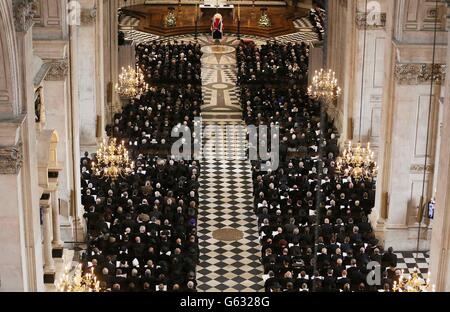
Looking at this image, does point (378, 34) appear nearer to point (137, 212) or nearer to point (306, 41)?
point (137, 212)

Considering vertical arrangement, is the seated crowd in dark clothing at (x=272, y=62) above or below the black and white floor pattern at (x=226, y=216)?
above

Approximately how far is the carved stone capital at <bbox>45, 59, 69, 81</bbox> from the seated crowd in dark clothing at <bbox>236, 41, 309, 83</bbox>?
654 inches

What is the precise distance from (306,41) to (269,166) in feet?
61.5

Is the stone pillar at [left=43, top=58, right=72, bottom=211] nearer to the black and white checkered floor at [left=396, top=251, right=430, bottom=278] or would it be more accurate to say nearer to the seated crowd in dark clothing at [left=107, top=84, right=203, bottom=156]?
the seated crowd in dark clothing at [left=107, top=84, right=203, bottom=156]

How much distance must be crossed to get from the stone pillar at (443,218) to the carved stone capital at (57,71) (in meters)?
10.4

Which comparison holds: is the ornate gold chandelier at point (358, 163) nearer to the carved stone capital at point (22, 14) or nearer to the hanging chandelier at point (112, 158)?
the hanging chandelier at point (112, 158)

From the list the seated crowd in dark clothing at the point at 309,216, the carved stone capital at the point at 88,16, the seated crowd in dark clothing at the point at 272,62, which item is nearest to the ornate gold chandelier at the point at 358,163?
the seated crowd in dark clothing at the point at 309,216

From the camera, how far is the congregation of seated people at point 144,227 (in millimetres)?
23578

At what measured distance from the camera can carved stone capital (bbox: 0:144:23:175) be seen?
1859 centimetres

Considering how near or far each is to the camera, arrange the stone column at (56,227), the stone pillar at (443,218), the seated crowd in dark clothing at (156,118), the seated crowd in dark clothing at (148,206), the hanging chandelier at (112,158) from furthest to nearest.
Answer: the seated crowd in dark clothing at (156,118) → the hanging chandelier at (112,158) → the stone column at (56,227) → the seated crowd in dark clothing at (148,206) → the stone pillar at (443,218)

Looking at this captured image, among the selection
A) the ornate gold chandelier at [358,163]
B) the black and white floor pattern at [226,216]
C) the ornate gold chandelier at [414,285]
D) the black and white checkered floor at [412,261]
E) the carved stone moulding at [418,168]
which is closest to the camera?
the ornate gold chandelier at [414,285]

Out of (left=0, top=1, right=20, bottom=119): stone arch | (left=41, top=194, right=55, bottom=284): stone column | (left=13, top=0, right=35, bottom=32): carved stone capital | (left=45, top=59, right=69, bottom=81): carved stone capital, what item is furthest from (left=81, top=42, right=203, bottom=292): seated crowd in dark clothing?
(left=13, top=0, right=35, bottom=32): carved stone capital

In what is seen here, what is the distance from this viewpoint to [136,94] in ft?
113
